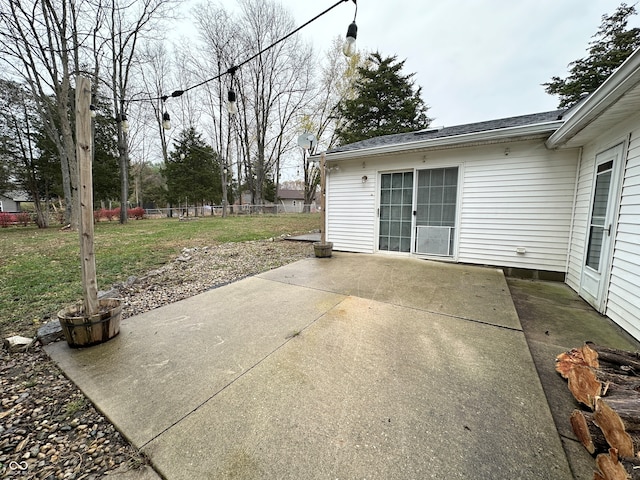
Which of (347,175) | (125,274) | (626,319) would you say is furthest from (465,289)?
(125,274)

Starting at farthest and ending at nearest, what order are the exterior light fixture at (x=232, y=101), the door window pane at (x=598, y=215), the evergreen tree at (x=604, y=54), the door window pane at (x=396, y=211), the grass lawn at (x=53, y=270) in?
1. the evergreen tree at (x=604, y=54)
2. the door window pane at (x=396, y=211)
3. the exterior light fixture at (x=232, y=101)
4. the door window pane at (x=598, y=215)
5. the grass lawn at (x=53, y=270)

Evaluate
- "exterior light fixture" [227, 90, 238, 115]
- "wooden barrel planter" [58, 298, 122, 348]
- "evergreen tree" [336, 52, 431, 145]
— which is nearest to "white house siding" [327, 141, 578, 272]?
"exterior light fixture" [227, 90, 238, 115]

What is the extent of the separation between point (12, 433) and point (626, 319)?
4.54 meters

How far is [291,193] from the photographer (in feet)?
139

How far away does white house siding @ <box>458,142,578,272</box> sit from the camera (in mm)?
3896

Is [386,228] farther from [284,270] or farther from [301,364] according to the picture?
[301,364]

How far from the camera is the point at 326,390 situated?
1578 mm

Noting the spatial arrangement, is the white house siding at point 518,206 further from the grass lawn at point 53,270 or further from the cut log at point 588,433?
the grass lawn at point 53,270

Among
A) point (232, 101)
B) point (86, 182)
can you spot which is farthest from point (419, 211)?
point (86, 182)

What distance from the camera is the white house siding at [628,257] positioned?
229 centimetres

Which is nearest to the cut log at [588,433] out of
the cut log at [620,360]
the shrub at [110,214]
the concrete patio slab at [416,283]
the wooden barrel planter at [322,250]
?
the cut log at [620,360]

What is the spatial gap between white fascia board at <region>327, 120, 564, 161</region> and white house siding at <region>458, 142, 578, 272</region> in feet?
1.20

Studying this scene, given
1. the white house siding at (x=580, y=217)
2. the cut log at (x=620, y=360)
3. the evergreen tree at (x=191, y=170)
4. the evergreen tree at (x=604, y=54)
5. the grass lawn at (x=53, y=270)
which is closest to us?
the cut log at (x=620, y=360)

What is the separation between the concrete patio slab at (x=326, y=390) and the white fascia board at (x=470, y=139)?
2572mm
